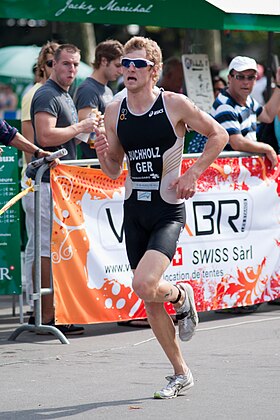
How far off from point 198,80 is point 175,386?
22.9ft

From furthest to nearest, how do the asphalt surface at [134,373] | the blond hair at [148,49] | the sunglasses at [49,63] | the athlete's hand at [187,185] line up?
1. the sunglasses at [49,63]
2. the blond hair at [148,49]
3. the athlete's hand at [187,185]
4. the asphalt surface at [134,373]

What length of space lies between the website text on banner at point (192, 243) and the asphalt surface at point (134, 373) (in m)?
0.27

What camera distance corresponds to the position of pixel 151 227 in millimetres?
6836

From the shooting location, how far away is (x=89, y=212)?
28.9 feet

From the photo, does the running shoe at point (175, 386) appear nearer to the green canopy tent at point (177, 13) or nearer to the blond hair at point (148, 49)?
the blond hair at point (148, 49)

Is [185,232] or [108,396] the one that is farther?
[185,232]

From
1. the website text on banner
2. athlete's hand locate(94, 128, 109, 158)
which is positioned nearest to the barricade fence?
the website text on banner

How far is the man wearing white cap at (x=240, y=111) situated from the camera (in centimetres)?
968

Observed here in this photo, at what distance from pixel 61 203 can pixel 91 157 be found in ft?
4.47

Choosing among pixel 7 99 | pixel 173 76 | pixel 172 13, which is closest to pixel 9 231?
pixel 172 13

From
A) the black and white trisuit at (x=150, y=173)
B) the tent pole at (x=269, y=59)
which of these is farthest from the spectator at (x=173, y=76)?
the black and white trisuit at (x=150, y=173)

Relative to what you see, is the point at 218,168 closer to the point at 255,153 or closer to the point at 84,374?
the point at 255,153

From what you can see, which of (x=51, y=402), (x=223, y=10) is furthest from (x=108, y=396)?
(x=223, y=10)

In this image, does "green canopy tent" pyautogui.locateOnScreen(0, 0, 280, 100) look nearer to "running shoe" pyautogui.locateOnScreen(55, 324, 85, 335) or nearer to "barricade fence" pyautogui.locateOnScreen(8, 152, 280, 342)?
"barricade fence" pyautogui.locateOnScreen(8, 152, 280, 342)
